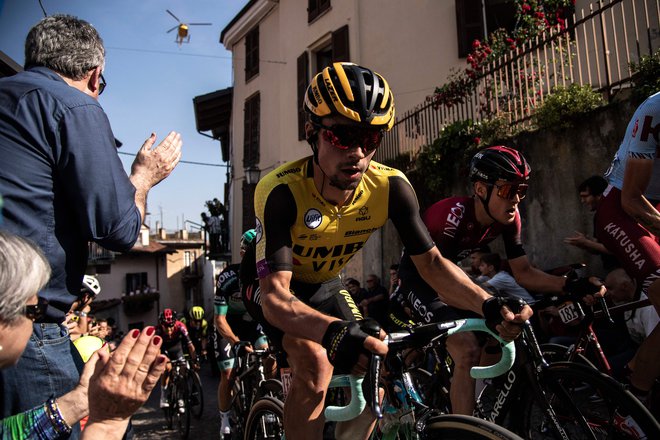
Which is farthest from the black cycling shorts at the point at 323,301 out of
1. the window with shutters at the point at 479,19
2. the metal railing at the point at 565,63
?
the window with shutters at the point at 479,19

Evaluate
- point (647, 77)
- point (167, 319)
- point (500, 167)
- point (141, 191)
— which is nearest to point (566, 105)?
point (647, 77)

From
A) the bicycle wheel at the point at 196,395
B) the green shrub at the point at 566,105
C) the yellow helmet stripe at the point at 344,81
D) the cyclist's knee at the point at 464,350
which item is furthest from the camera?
the bicycle wheel at the point at 196,395

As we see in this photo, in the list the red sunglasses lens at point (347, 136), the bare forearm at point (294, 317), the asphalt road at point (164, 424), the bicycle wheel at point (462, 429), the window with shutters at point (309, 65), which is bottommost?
the asphalt road at point (164, 424)

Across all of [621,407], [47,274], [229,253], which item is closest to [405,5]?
[621,407]

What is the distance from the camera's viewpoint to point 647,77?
5742mm

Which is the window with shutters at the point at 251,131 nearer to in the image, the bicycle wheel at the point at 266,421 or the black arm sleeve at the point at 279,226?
the bicycle wheel at the point at 266,421

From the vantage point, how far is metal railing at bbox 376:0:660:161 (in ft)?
21.6

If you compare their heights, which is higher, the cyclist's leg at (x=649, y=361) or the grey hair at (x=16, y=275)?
the grey hair at (x=16, y=275)

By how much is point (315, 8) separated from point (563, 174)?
11.8m

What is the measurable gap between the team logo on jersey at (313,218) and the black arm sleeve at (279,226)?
0.07 meters

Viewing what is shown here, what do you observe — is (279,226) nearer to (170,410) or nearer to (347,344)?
(347,344)

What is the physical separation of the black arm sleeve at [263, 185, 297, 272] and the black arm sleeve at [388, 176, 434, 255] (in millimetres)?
583

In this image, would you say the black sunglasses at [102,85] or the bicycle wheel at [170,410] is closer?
the black sunglasses at [102,85]

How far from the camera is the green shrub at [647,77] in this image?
18.4 ft
